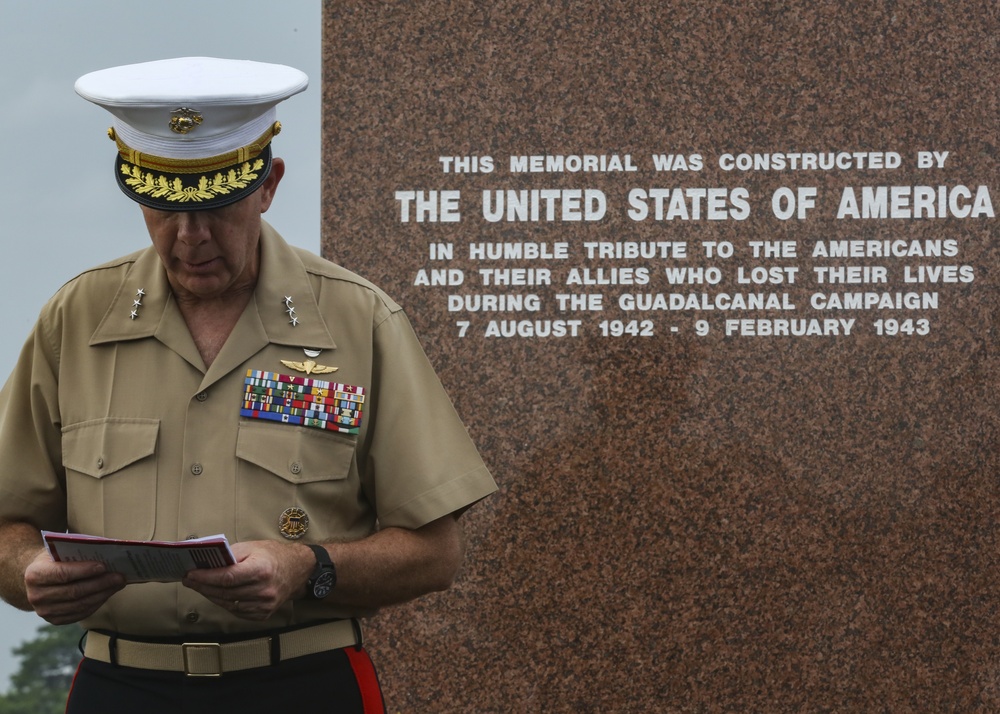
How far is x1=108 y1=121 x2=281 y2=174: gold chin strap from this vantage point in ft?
7.12

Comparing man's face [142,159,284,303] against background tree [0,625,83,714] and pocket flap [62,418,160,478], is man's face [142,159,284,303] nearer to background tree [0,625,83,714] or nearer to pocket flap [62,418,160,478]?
pocket flap [62,418,160,478]

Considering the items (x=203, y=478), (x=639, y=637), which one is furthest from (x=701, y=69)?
(x=203, y=478)

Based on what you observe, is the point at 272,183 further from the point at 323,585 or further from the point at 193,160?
the point at 323,585

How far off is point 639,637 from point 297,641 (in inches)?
65.9

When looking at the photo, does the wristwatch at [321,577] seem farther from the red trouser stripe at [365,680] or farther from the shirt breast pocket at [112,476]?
the shirt breast pocket at [112,476]

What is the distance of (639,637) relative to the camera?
12.0 feet

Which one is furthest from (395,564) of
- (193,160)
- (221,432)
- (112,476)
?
(193,160)

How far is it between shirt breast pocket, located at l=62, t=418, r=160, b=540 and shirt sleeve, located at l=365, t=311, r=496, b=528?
0.38 metres

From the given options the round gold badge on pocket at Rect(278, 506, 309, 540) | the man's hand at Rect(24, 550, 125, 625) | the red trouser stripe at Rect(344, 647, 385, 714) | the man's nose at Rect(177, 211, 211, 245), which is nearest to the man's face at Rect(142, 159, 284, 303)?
the man's nose at Rect(177, 211, 211, 245)

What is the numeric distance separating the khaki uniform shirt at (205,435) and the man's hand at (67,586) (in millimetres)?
161

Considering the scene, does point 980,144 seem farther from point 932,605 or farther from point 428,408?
point 428,408

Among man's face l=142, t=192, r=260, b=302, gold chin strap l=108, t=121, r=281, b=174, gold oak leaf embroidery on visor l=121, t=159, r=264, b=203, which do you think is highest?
gold chin strap l=108, t=121, r=281, b=174

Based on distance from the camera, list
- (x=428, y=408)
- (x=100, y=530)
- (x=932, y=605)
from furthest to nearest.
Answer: (x=932, y=605) < (x=428, y=408) < (x=100, y=530)

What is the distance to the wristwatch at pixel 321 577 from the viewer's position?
6.81 ft
